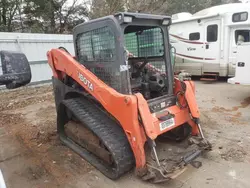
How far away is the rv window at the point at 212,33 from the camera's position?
31.7 ft

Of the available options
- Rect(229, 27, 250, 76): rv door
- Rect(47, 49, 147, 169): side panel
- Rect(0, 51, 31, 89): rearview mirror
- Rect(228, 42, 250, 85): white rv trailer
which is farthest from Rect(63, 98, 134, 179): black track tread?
Rect(229, 27, 250, 76): rv door

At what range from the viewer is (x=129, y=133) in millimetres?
2893

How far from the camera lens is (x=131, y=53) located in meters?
4.01

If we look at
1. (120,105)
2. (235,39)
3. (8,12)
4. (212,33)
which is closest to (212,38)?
(212,33)

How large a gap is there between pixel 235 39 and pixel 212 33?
952 mm

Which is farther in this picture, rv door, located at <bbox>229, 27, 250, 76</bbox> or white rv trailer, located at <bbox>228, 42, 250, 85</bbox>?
rv door, located at <bbox>229, 27, 250, 76</bbox>

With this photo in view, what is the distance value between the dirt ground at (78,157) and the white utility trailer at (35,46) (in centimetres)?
338

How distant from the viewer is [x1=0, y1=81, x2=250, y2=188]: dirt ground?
297 centimetres

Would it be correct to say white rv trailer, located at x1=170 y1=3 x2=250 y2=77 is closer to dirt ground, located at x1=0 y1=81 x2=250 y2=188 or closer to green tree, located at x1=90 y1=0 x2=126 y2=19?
dirt ground, located at x1=0 y1=81 x2=250 y2=188

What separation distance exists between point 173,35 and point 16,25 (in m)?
10.9

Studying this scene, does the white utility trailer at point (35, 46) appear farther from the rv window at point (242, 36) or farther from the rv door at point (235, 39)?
the rv window at point (242, 36)

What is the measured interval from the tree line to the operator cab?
41.6ft

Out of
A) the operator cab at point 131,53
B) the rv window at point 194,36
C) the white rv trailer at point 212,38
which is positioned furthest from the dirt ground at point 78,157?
the rv window at point 194,36

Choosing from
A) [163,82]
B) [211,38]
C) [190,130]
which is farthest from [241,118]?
[211,38]
